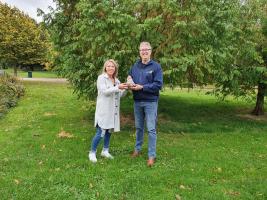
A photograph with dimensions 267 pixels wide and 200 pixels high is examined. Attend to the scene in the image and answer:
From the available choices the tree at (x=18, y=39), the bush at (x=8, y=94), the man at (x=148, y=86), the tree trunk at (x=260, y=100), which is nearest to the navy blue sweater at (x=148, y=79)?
the man at (x=148, y=86)

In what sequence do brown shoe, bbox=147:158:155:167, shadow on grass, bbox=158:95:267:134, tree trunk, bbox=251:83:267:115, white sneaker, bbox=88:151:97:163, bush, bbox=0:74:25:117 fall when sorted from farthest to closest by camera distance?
1. bush, bbox=0:74:25:117
2. tree trunk, bbox=251:83:267:115
3. shadow on grass, bbox=158:95:267:134
4. white sneaker, bbox=88:151:97:163
5. brown shoe, bbox=147:158:155:167

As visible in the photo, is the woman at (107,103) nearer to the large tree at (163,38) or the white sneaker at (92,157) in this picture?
the white sneaker at (92,157)

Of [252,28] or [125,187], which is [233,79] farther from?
[125,187]

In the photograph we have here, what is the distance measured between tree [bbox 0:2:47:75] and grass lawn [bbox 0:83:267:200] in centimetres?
1729

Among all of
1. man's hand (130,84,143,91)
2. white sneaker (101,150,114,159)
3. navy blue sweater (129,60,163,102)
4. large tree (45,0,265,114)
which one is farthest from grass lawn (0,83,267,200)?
large tree (45,0,265,114)

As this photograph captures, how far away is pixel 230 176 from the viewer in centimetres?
703

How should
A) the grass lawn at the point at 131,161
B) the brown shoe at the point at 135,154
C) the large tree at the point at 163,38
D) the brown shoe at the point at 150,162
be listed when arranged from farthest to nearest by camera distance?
the large tree at the point at 163,38
the brown shoe at the point at 135,154
the brown shoe at the point at 150,162
the grass lawn at the point at 131,161

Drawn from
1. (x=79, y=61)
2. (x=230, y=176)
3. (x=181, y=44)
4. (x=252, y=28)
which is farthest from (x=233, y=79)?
(x=230, y=176)

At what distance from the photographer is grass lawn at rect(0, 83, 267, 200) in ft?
20.1

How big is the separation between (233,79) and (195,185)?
657cm

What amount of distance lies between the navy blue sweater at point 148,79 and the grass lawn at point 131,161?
4.13 feet

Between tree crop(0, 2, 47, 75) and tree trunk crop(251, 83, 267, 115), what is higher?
tree crop(0, 2, 47, 75)

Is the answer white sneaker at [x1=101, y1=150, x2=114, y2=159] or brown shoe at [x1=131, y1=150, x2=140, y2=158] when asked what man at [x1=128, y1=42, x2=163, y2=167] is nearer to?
brown shoe at [x1=131, y1=150, x2=140, y2=158]

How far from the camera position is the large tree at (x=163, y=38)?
9.66m
